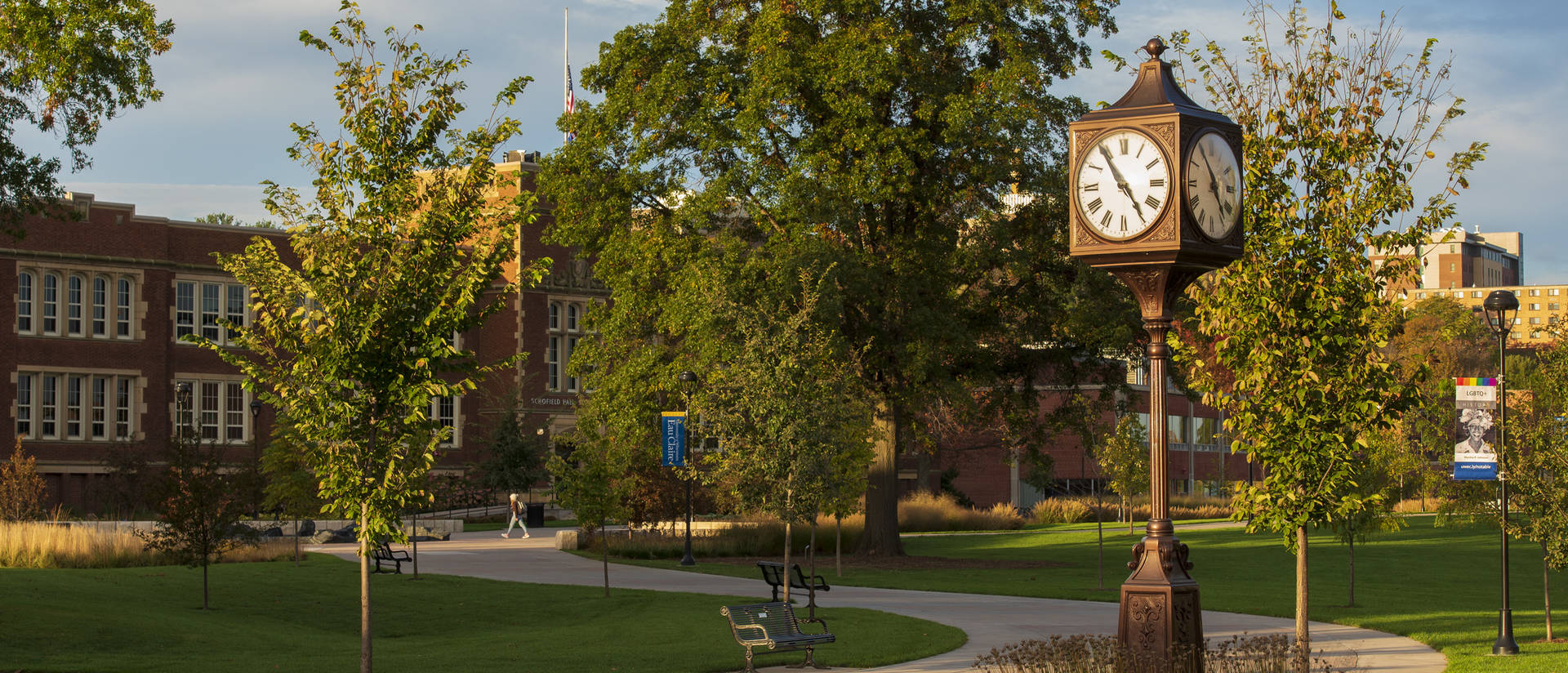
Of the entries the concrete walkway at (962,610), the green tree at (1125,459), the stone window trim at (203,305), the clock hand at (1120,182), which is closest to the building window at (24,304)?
the stone window trim at (203,305)

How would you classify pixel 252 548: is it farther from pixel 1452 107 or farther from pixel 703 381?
pixel 1452 107

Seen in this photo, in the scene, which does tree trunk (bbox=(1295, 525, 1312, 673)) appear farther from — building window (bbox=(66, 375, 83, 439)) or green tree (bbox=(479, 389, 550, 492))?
building window (bbox=(66, 375, 83, 439))

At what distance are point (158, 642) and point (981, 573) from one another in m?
17.7

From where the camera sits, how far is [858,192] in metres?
30.8

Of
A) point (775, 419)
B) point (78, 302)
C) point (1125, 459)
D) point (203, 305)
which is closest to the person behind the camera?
point (775, 419)

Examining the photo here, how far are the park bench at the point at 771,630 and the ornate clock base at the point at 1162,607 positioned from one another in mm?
6046

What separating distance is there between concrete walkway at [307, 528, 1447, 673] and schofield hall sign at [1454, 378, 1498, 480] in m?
2.24

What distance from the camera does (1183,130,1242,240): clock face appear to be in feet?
32.8

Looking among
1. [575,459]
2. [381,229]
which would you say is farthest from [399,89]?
[575,459]

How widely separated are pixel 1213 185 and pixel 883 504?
25.6 meters

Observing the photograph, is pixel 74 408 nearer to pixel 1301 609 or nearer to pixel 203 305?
pixel 203 305

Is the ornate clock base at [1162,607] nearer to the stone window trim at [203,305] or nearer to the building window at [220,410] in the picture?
the stone window trim at [203,305]

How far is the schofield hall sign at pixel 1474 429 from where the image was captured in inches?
697

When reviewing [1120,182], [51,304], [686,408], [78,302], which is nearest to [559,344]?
[78,302]
